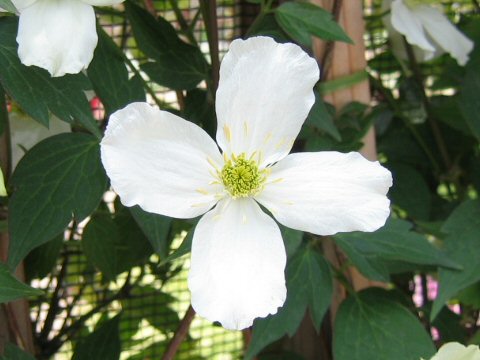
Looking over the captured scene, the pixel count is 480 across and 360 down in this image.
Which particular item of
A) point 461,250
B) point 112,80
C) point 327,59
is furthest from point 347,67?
point 112,80

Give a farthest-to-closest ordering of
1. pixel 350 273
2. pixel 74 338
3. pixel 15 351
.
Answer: pixel 74 338, pixel 350 273, pixel 15 351

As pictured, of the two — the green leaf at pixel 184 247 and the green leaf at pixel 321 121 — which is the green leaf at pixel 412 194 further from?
the green leaf at pixel 184 247

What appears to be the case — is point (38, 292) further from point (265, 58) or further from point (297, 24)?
point (297, 24)

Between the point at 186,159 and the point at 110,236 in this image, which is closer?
the point at 186,159

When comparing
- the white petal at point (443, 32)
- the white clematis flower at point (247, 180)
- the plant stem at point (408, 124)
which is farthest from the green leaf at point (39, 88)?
the plant stem at point (408, 124)

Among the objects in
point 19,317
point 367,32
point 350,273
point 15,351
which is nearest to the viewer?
point 15,351

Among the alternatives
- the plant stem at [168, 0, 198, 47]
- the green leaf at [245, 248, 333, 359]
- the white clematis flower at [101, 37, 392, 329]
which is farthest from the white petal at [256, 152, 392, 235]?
the plant stem at [168, 0, 198, 47]

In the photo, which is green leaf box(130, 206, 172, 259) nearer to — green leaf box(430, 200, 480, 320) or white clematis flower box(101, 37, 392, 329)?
white clematis flower box(101, 37, 392, 329)

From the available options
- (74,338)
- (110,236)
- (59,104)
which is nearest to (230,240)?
(59,104)
